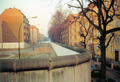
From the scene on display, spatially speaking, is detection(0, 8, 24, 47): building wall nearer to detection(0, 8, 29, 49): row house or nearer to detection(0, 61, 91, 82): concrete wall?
detection(0, 8, 29, 49): row house

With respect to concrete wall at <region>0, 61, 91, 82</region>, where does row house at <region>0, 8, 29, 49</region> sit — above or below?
above

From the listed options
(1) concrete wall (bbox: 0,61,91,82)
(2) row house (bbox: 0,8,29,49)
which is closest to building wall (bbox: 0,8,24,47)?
(2) row house (bbox: 0,8,29,49)

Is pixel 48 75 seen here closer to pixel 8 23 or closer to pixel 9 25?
pixel 8 23

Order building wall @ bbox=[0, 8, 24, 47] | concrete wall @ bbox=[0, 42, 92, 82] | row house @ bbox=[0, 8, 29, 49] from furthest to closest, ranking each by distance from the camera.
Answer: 1. building wall @ bbox=[0, 8, 24, 47]
2. row house @ bbox=[0, 8, 29, 49]
3. concrete wall @ bbox=[0, 42, 92, 82]

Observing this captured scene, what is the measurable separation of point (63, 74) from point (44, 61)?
67 cm

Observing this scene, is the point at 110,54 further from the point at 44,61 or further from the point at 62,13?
the point at 44,61

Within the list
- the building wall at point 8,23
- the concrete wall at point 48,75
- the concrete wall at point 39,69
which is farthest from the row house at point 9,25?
the concrete wall at point 48,75

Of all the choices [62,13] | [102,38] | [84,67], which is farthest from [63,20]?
[84,67]

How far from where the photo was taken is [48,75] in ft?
7.28

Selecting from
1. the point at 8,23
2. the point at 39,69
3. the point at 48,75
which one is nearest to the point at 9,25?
the point at 8,23

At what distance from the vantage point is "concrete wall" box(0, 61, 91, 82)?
81.1 inches

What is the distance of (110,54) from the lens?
69.8 ft

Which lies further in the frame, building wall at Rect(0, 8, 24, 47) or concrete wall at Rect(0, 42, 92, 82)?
building wall at Rect(0, 8, 24, 47)

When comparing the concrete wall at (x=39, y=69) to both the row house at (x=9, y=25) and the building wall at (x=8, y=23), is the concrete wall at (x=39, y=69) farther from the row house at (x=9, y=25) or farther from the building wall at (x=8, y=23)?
the building wall at (x=8, y=23)
